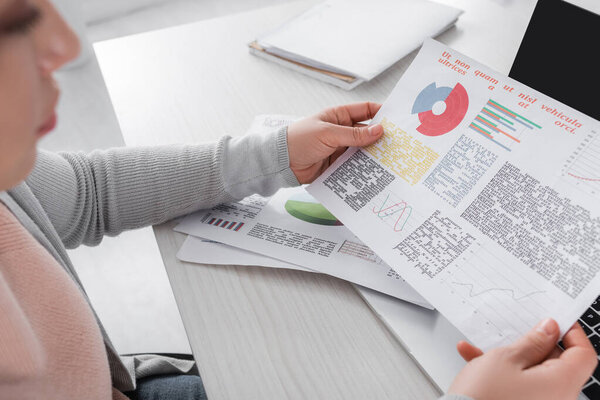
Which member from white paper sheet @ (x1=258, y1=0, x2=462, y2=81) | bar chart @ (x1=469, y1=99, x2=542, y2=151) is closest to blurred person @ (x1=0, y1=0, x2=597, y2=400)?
bar chart @ (x1=469, y1=99, x2=542, y2=151)

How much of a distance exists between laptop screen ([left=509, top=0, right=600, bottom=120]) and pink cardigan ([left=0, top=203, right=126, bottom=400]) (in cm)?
61

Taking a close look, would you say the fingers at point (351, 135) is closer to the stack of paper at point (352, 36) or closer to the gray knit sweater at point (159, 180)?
the gray knit sweater at point (159, 180)

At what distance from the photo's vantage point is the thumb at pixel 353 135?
0.65 meters

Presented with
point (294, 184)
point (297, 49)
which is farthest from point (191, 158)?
point (297, 49)

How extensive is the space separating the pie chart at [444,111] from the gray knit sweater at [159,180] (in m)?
0.18

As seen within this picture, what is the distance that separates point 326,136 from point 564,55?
30 cm

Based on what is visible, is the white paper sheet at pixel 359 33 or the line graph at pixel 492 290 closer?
the line graph at pixel 492 290

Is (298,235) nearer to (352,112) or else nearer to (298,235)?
(298,235)

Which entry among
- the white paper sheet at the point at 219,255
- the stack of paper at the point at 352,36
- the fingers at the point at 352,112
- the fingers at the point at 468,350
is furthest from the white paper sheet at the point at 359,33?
the fingers at the point at 468,350

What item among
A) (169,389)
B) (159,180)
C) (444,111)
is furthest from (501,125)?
(169,389)

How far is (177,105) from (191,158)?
230 millimetres

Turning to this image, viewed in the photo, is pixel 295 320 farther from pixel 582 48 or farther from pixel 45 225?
pixel 582 48

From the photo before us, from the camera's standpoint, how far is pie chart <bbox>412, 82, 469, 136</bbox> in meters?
0.62

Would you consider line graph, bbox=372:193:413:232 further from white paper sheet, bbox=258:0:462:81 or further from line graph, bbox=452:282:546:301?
white paper sheet, bbox=258:0:462:81
